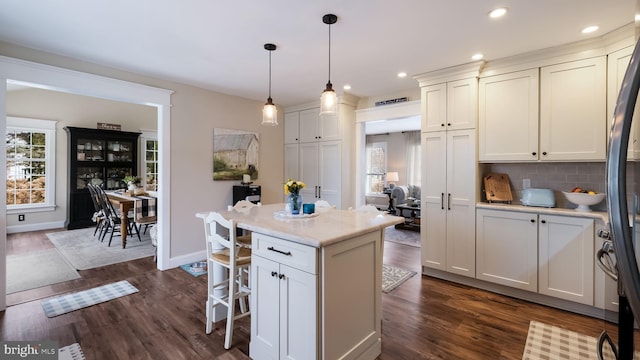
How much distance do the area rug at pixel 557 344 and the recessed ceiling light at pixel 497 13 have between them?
2.51 meters

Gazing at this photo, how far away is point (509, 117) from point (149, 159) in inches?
307

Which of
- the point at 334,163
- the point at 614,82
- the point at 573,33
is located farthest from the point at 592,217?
the point at 334,163

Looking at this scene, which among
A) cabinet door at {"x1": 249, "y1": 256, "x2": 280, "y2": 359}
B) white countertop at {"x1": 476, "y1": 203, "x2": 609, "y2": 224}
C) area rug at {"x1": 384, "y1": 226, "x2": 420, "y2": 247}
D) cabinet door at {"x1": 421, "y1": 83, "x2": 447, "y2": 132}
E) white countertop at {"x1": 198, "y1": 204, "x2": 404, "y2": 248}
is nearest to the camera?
white countertop at {"x1": 198, "y1": 204, "x2": 404, "y2": 248}

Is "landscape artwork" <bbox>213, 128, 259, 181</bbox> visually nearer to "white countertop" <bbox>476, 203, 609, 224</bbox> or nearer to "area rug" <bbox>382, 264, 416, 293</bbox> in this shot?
"area rug" <bbox>382, 264, 416, 293</bbox>

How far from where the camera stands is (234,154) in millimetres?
4625

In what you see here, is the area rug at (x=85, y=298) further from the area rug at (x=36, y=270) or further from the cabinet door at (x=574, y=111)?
the cabinet door at (x=574, y=111)

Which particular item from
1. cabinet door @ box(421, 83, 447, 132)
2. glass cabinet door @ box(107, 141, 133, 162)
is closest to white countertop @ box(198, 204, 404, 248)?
cabinet door @ box(421, 83, 447, 132)

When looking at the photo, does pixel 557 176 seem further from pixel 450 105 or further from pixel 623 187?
pixel 623 187

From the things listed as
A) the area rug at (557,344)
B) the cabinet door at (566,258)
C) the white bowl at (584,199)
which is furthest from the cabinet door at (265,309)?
the white bowl at (584,199)

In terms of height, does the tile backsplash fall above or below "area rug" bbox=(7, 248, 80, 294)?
above

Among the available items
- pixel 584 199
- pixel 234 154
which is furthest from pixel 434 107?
pixel 234 154

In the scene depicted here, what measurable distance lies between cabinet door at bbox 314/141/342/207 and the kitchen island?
8.05 ft

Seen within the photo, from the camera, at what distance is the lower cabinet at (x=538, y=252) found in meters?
2.65

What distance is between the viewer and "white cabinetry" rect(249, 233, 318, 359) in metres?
1.70
